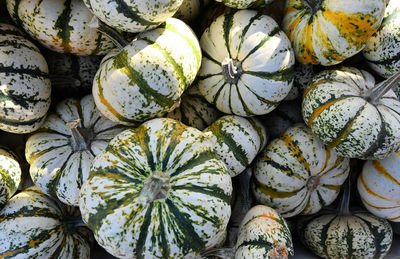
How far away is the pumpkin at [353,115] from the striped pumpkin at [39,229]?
1.10 meters

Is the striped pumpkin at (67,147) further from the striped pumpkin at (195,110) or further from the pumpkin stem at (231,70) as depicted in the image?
the pumpkin stem at (231,70)

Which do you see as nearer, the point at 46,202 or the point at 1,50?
the point at 1,50

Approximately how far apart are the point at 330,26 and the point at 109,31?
0.83 meters

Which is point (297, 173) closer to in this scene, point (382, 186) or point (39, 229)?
point (382, 186)

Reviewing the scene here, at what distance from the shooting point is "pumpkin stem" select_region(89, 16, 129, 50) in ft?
4.05

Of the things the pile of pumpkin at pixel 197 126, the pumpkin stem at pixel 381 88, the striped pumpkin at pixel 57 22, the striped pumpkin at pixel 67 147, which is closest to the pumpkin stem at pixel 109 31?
the pile of pumpkin at pixel 197 126

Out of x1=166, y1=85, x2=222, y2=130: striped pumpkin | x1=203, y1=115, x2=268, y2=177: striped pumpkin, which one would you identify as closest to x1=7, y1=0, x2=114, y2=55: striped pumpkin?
x1=166, y1=85, x2=222, y2=130: striped pumpkin

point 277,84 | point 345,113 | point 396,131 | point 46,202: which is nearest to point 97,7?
point 277,84

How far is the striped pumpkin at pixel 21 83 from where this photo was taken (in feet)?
4.35

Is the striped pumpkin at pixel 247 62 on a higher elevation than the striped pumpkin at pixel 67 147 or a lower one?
higher

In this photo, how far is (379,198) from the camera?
1515 millimetres

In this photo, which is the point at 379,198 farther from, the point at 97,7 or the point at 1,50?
the point at 1,50

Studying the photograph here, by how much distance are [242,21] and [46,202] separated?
1.11 meters

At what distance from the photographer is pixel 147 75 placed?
1.21 metres
